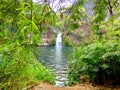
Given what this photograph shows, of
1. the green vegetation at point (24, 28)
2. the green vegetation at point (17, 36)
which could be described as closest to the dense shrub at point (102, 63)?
the green vegetation at point (24, 28)

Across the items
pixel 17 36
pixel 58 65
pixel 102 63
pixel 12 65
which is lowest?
pixel 58 65

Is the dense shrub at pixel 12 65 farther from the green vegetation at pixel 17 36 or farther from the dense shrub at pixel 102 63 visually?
the dense shrub at pixel 102 63

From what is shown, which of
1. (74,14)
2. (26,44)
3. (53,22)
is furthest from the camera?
(74,14)

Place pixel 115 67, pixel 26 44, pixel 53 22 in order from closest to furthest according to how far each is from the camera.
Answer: pixel 26 44, pixel 53 22, pixel 115 67

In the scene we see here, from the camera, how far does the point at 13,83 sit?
314cm

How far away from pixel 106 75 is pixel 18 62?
387cm

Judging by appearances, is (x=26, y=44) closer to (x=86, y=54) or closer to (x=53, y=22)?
(x=53, y=22)

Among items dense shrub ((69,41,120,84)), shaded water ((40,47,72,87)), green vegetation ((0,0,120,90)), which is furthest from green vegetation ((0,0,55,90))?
shaded water ((40,47,72,87))

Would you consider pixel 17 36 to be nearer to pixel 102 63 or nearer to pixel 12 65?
pixel 12 65

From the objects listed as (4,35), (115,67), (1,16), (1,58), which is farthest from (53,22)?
(115,67)

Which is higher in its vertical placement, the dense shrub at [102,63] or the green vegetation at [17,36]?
the green vegetation at [17,36]

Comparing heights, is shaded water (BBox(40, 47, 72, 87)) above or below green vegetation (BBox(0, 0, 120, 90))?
below

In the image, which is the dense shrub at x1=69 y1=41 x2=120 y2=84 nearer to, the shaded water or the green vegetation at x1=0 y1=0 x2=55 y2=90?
the shaded water

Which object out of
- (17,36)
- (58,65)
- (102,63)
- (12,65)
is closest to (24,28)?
(17,36)
